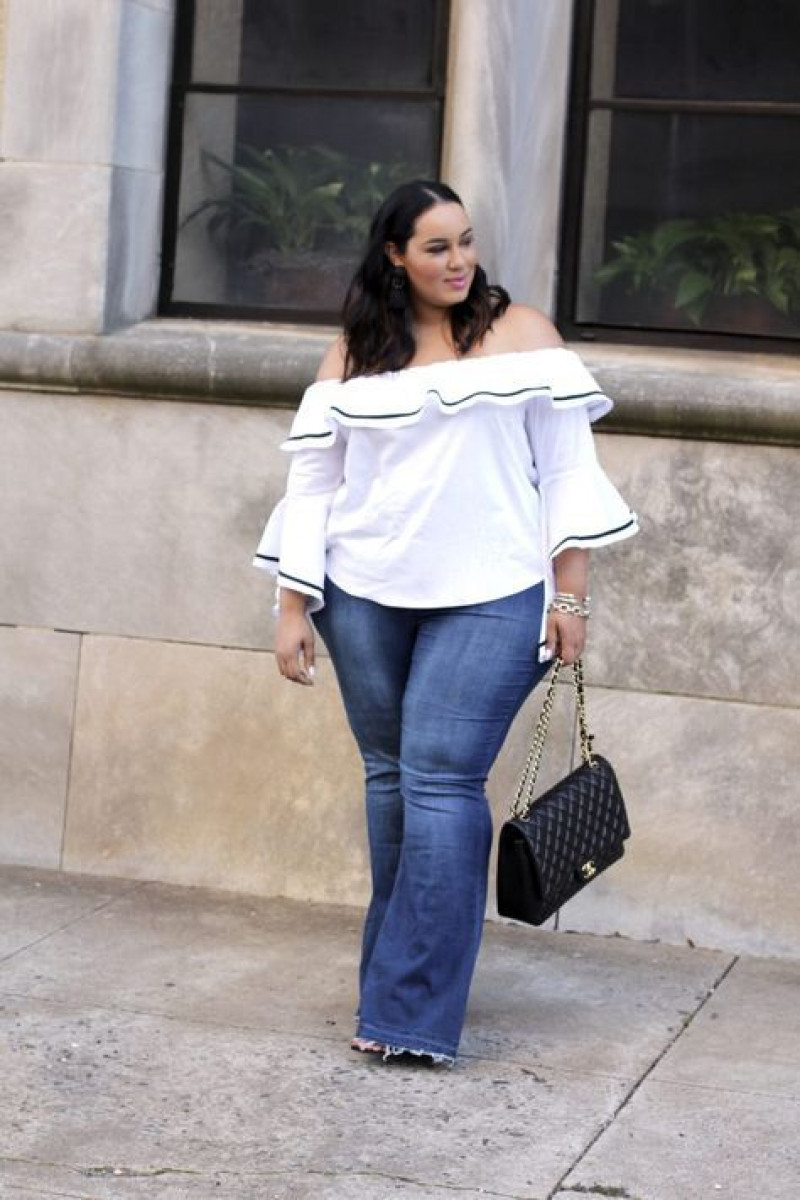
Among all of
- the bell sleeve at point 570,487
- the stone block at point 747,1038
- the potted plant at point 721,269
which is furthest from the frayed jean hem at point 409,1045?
the potted plant at point 721,269

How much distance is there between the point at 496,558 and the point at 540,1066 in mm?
1056

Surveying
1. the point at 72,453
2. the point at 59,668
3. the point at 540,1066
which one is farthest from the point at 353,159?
the point at 540,1066

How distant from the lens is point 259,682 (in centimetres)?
613

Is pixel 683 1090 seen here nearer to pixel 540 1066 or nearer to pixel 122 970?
pixel 540 1066

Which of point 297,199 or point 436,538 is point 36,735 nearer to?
point 297,199

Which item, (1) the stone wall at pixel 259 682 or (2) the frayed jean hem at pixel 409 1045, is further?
(1) the stone wall at pixel 259 682

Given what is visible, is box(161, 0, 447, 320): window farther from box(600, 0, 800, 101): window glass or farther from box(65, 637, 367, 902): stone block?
box(65, 637, 367, 902): stone block

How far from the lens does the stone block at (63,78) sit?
20.1 ft

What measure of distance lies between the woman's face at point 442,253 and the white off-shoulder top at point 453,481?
147mm

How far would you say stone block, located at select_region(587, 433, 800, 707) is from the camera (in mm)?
5715

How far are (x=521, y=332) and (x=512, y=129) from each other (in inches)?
57.6

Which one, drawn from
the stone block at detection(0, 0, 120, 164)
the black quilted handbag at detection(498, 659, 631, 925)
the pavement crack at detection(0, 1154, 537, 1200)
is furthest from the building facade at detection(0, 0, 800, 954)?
the pavement crack at detection(0, 1154, 537, 1200)

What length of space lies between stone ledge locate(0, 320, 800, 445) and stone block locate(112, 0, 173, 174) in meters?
0.44

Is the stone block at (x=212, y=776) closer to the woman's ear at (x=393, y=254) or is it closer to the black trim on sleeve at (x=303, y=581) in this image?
the black trim on sleeve at (x=303, y=581)
